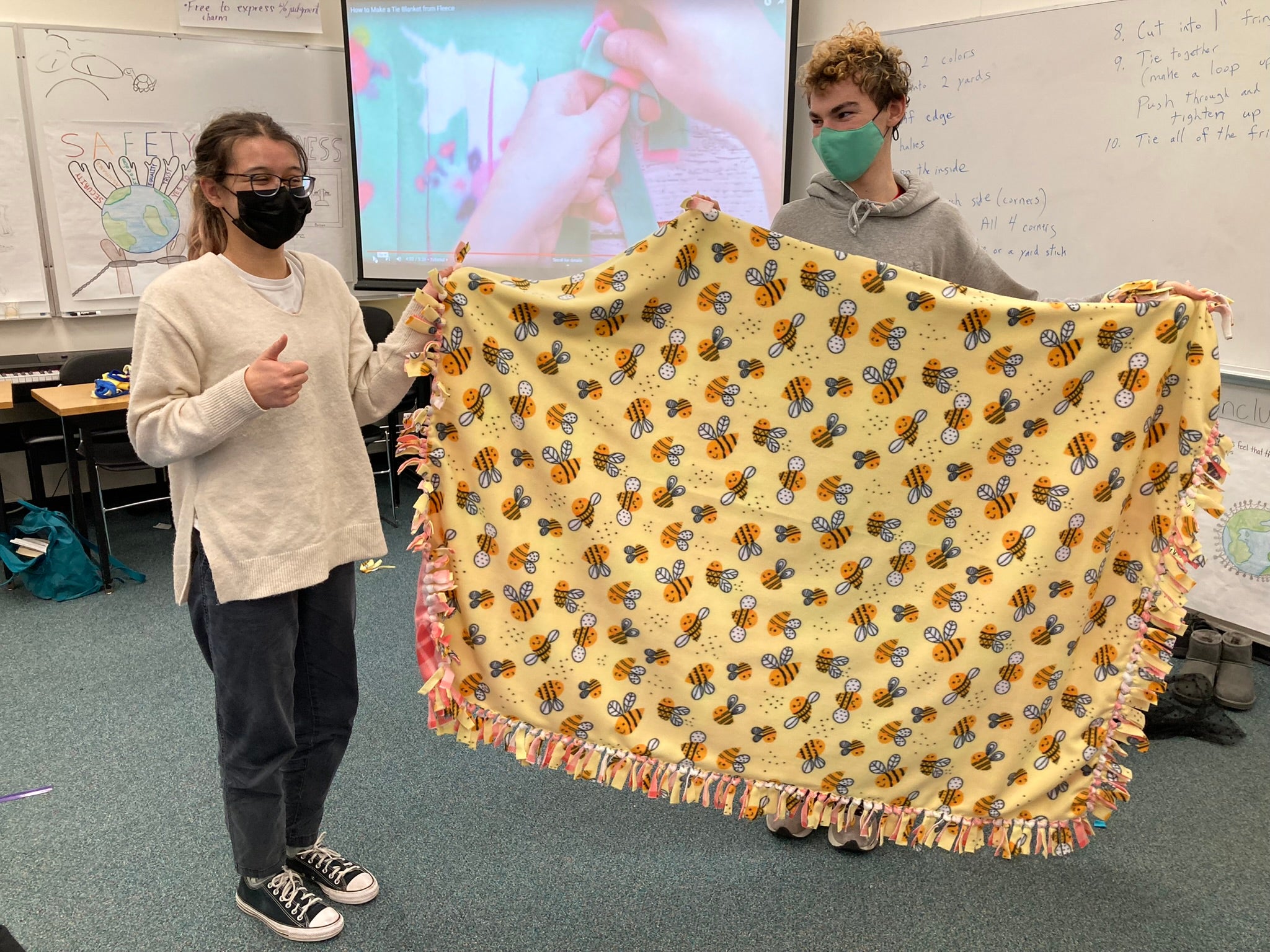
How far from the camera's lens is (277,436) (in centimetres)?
163

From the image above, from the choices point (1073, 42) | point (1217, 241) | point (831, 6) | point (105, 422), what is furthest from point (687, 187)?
point (105, 422)

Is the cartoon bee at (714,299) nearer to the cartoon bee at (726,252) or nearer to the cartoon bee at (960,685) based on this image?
the cartoon bee at (726,252)

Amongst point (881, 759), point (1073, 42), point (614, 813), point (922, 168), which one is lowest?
point (614, 813)

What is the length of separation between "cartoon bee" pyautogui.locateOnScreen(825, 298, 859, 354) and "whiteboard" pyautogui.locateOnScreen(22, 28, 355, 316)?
3719 mm

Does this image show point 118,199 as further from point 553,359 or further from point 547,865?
point 547,865

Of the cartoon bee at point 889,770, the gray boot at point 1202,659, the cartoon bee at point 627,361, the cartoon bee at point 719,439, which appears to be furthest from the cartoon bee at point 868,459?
the gray boot at point 1202,659

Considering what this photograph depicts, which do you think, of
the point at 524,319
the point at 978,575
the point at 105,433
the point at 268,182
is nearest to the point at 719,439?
the point at 524,319

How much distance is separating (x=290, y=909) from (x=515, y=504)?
96 centimetres

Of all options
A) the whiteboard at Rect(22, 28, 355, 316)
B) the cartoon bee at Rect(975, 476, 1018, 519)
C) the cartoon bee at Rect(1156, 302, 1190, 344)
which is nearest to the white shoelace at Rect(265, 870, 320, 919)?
the cartoon bee at Rect(975, 476, 1018, 519)

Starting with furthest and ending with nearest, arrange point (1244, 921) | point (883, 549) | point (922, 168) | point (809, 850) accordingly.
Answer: point (922, 168)
point (809, 850)
point (1244, 921)
point (883, 549)

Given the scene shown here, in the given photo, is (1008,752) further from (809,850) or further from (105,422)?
(105,422)

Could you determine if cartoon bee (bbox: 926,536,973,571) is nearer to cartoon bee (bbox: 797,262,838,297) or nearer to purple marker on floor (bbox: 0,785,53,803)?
cartoon bee (bbox: 797,262,838,297)

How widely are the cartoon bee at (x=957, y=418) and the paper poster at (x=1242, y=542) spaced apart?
2009 mm

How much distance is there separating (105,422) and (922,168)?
3638mm
